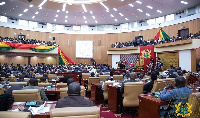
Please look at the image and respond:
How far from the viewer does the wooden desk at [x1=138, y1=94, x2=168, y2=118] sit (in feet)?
12.6

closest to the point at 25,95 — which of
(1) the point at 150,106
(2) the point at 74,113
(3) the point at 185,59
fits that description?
(2) the point at 74,113

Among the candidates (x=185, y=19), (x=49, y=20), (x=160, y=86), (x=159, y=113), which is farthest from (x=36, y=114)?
(x=49, y=20)

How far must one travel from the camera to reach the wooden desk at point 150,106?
3847 mm

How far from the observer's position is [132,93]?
17.8ft

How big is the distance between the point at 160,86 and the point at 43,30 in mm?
27561

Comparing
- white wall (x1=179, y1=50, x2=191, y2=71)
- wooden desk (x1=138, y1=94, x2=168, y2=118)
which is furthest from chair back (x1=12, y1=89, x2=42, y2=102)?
white wall (x1=179, y1=50, x2=191, y2=71)

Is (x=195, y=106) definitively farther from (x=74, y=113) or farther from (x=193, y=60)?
(x=193, y=60)

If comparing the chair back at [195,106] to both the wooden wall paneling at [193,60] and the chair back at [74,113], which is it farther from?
the wooden wall paneling at [193,60]

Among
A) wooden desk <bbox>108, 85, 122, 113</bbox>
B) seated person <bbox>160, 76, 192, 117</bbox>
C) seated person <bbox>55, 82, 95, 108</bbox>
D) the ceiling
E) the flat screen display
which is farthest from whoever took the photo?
the flat screen display

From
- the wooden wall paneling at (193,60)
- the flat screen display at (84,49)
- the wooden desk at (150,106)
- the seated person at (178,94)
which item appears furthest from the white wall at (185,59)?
the flat screen display at (84,49)

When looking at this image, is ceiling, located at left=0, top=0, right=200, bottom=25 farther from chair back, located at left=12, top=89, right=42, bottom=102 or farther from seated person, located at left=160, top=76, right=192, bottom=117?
chair back, located at left=12, top=89, right=42, bottom=102

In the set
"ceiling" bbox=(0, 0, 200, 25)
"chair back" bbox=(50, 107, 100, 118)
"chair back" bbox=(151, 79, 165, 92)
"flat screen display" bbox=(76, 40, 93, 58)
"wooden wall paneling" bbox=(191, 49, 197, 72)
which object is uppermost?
"ceiling" bbox=(0, 0, 200, 25)

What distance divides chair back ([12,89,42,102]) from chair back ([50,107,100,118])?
1994 mm

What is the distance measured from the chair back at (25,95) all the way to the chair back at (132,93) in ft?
8.49
